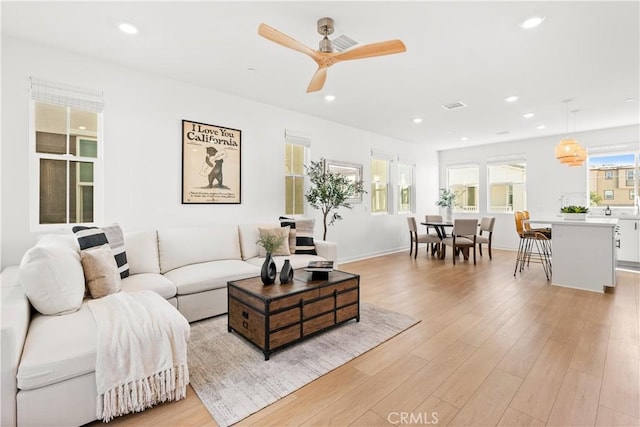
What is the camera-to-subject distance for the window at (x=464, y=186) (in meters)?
8.41

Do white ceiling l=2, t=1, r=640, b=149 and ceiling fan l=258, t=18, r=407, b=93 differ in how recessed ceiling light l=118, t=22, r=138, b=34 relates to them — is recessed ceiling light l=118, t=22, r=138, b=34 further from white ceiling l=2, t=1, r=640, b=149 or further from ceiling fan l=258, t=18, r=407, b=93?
ceiling fan l=258, t=18, r=407, b=93

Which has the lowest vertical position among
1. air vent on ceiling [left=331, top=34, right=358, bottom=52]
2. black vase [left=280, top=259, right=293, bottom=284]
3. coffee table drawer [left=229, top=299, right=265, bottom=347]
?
coffee table drawer [left=229, top=299, right=265, bottom=347]

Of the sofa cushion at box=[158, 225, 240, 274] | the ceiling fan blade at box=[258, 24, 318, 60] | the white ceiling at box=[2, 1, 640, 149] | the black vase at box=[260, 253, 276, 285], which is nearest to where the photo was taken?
the ceiling fan blade at box=[258, 24, 318, 60]

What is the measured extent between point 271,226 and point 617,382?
12.1 ft

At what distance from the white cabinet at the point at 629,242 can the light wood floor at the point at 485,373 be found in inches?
109

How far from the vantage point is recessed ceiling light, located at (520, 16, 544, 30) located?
2.56 m

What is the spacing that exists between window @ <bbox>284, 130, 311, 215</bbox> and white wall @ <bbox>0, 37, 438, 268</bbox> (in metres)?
0.15

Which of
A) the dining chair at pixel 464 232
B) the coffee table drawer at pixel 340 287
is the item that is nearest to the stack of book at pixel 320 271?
the coffee table drawer at pixel 340 287

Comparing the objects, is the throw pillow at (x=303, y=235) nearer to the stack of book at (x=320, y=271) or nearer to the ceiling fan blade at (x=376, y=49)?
the stack of book at (x=320, y=271)

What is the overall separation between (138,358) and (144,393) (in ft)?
0.69

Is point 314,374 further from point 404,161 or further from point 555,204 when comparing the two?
point 555,204

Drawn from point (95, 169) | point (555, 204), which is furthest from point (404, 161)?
point (95, 169)

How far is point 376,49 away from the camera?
7.79 ft

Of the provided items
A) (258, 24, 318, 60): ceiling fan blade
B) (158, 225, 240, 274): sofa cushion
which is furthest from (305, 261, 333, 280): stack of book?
(258, 24, 318, 60): ceiling fan blade
